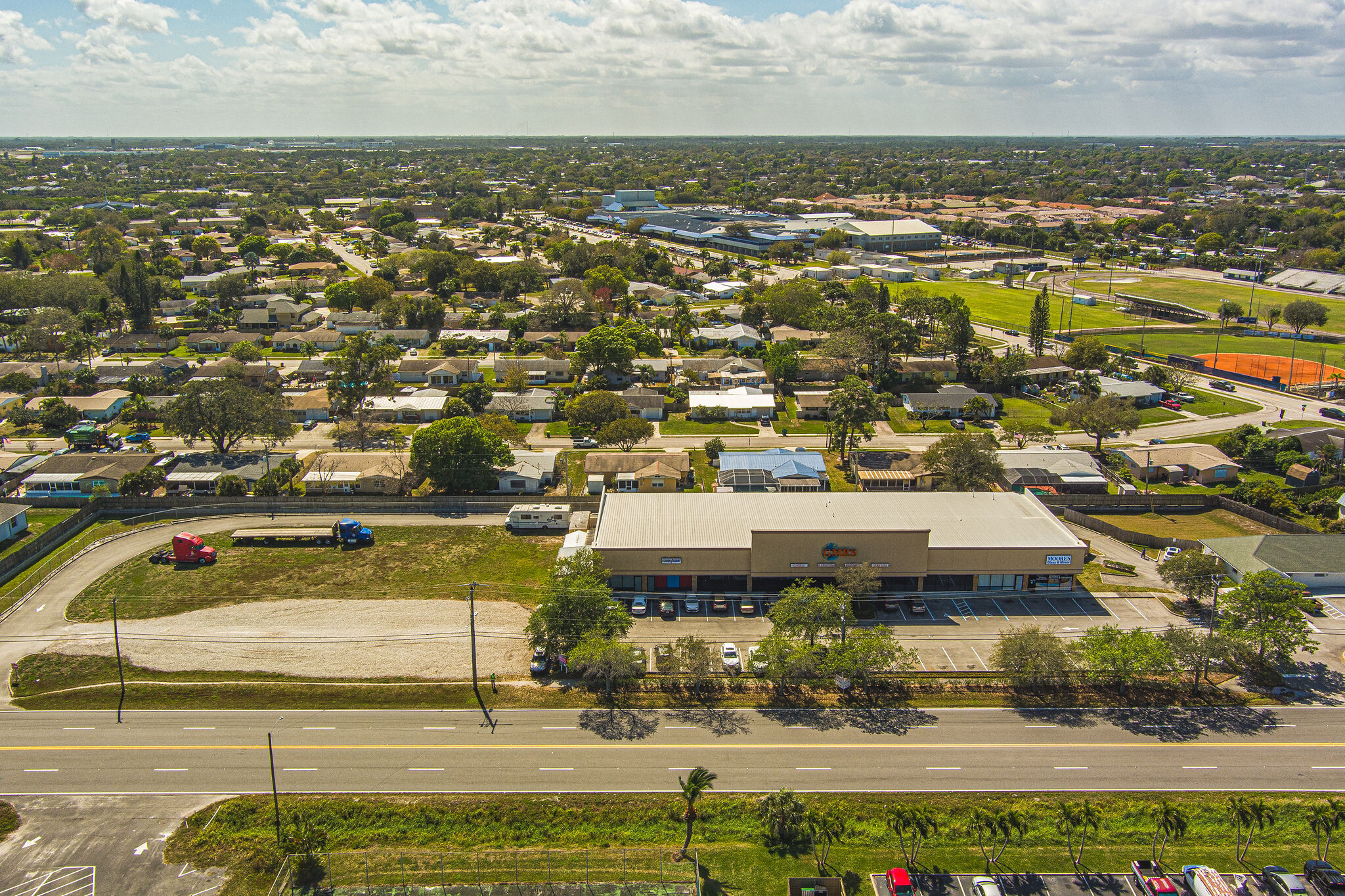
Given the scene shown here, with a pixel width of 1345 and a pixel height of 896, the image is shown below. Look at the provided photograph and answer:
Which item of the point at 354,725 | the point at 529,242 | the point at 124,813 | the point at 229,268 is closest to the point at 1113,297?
the point at 529,242

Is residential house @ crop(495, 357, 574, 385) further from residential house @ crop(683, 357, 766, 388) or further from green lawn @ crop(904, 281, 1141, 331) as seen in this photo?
green lawn @ crop(904, 281, 1141, 331)

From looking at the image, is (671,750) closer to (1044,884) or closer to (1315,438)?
(1044,884)

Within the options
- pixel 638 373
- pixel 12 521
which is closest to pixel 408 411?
pixel 638 373

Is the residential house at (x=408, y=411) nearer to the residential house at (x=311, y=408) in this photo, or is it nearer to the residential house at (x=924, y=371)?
the residential house at (x=311, y=408)

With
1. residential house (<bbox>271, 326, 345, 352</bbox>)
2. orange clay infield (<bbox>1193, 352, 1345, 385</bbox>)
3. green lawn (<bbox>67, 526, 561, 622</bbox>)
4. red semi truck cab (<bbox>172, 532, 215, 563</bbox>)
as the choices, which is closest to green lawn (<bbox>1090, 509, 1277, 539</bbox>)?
orange clay infield (<bbox>1193, 352, 1345, 385</bbox>)

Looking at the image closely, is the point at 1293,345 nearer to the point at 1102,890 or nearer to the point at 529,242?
the point at 1102,890
